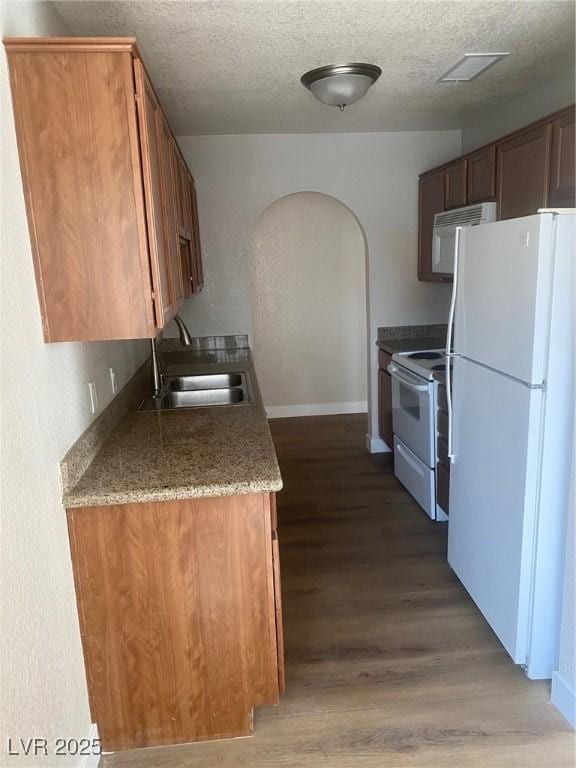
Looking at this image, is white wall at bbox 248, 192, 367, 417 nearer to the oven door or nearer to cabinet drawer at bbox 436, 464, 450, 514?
the oven door

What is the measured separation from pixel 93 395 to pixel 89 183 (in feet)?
2.82

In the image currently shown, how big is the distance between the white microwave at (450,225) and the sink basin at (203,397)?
5.39 ft

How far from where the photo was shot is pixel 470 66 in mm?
2676

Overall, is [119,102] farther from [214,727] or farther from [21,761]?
[214,727]

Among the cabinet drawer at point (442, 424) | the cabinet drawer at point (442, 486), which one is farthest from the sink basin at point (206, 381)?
the cabinet drawer at point (442, 486)

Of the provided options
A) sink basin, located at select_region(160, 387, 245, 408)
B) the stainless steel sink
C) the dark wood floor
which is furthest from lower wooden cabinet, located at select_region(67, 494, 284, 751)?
sink basin, located at select_region(160, 387, 245, 408)

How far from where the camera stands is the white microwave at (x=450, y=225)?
3.12 metres

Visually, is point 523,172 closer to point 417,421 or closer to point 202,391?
point 417,421

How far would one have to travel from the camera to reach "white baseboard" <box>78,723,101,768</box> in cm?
170

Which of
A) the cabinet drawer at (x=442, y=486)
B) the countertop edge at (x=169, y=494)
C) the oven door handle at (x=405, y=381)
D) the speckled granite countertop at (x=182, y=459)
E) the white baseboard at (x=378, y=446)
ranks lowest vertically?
the white baseboard at (x=378, y=446)

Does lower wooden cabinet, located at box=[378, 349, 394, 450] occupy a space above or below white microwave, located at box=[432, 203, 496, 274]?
below

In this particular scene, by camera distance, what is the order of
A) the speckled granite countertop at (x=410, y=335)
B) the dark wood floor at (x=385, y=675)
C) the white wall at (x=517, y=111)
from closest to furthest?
the dark wood floor at (x=385, y=675) → the white wall at (x=517, y=111) → the speckled granite countertop at (x=410, y=335)

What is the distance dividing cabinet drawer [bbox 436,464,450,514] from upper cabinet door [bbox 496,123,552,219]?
1.45 metres

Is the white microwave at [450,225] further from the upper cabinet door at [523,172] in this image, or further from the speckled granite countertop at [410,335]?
the speckled granite countertop at [410,335]
